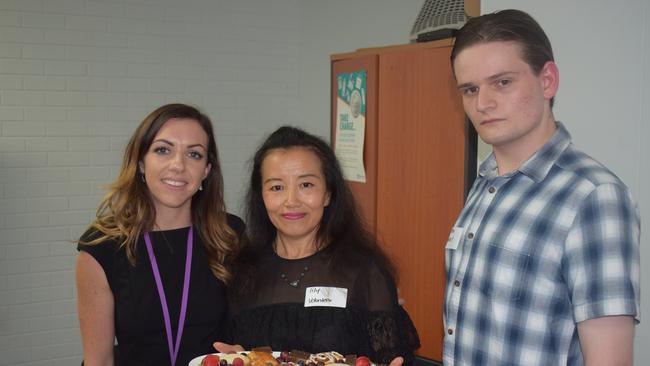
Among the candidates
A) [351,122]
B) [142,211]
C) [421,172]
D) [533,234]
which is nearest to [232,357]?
[142,211]

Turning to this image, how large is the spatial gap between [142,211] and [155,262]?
0.19 m

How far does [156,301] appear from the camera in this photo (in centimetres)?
204

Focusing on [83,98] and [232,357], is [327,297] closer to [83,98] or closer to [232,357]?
[232,357]

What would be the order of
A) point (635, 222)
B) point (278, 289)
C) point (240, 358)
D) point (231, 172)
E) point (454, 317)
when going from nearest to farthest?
point (635, 222), point (454, 317), point (240, 358), point (278, 289), point (231, 172)

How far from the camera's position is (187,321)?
206cm

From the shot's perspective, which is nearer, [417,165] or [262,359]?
[262,359]

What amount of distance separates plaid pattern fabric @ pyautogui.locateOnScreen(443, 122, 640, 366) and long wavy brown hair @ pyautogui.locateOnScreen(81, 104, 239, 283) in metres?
0.97

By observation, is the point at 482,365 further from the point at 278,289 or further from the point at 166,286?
the point at 166,286

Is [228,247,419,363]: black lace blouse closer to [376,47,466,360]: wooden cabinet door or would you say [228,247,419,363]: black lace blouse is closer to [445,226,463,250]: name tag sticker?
[445,226,463,250]: name tag sticker

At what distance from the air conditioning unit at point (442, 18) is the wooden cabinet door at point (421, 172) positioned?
0.08 m

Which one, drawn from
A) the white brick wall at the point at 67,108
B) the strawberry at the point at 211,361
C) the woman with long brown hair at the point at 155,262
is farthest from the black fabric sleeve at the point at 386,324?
the white brick wall at the point at 67,108

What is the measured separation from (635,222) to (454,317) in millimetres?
532

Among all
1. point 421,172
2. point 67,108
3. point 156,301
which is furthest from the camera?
point 67,108

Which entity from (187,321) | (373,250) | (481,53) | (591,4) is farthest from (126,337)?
(591,4)
